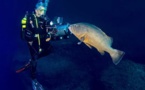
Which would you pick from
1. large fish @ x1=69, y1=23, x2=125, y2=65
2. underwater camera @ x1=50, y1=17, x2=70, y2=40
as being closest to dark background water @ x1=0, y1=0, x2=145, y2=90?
underwater camera @ x1=50, y1=17, x2=70, y2=40

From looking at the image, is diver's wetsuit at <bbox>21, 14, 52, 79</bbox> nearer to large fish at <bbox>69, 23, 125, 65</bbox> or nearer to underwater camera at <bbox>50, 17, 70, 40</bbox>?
underwater camera at <bbox>50, 17, 70, 40</bbox>

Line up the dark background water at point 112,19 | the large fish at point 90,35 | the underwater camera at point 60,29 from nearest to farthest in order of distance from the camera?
1. the large fish at point 90,35
2. the underwater camera at point 60,29
3. the dark background water at point 112,19

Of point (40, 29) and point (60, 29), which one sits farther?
point (40, 29)

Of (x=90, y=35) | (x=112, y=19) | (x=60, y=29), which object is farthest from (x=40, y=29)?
(x=112, y=19)

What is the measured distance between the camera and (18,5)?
3155 cm

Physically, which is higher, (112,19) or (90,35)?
(90,35)

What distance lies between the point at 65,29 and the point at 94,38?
7.97ft

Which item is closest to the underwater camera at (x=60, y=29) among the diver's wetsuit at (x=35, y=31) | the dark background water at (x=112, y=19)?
the diver's wetsuit at (x=35, y=31)

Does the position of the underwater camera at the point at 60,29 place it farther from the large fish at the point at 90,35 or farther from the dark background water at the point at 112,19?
the dark background water at the point at 112,19

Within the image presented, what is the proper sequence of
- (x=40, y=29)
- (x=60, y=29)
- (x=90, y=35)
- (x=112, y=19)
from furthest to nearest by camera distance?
(x=112, y=19) → (x=40, y=29) → (x=60, y=29) → (x=90, y=35)

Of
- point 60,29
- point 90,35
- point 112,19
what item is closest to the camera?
point 90,35

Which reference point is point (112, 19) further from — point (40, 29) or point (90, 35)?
point (90, 35)

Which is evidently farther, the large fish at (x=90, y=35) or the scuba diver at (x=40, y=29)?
the scuba diver at (x=40, y=29)

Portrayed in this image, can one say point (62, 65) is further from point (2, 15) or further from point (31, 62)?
point (2, 15)
